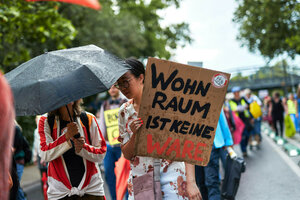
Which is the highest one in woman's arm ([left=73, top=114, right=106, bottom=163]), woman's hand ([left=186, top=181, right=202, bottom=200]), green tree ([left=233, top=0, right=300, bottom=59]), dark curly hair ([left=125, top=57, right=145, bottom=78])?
green tree ([left=233, top=0, right=300, bottom=59])

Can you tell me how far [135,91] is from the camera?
3.32 metres

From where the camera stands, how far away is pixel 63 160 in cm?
344

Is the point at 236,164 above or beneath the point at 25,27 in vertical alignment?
beneath

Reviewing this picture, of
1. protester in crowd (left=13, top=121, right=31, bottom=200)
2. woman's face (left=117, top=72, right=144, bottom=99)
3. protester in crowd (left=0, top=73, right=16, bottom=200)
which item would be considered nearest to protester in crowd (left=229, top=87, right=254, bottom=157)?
protester in crowd (left=13, top=121, right=31, bottom=200)

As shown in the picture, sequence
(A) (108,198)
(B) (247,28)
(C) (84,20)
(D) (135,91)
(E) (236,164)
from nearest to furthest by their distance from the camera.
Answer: (D) (135,91) → (E) (236,164) → (A) (108,198) → (C) (84,20) → (B) (247,28)

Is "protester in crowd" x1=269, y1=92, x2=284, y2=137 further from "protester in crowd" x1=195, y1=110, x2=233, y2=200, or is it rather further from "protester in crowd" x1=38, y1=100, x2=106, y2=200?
"protester in crowd" x1=38, y1=100, x2=106, y2=200

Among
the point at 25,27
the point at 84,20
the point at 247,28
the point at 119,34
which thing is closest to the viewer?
the point at 25,27

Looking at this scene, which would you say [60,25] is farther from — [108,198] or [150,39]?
[150,39]

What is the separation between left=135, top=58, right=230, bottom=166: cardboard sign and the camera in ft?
9.75

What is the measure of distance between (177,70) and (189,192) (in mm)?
880

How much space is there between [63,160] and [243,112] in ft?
31.7

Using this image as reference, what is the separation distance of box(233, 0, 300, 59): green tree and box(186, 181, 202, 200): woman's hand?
2146cm

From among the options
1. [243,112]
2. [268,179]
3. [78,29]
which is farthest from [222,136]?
[78,29]

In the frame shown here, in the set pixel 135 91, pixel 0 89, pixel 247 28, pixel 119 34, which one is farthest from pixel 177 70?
pixel 247 28
